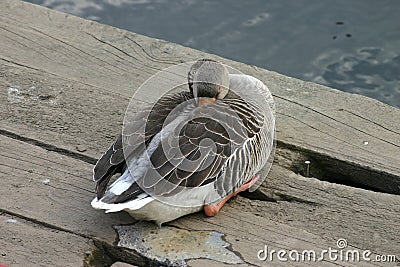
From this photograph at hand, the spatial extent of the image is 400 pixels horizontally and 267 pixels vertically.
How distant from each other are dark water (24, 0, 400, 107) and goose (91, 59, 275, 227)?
3908 millimetres

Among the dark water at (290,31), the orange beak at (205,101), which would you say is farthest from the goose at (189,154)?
the dark water at (290,31)

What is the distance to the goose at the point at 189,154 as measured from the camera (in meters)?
3.57

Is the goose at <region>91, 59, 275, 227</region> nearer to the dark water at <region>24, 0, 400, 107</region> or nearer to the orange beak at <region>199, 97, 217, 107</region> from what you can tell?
the orange beak at <region>199, 97, 217, 107</region>

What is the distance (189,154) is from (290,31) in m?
4.89

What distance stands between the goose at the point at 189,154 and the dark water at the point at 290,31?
3908 millimetres

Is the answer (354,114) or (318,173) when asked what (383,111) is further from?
(318,173)

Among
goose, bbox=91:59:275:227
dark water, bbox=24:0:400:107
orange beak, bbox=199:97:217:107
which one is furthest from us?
dark water, bbox=24:0:400:107

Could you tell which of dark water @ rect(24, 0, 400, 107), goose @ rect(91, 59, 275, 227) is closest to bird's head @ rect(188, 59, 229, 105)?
→ goose @ rect(91, 59, 275, 227)

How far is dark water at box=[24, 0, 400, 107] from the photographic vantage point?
7922mm

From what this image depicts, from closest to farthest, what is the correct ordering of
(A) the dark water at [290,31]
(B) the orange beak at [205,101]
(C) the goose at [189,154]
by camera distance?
(C) the goose at [189,154]
(B) the orange beak at [205,101]
(A) the dark water at [290,31]

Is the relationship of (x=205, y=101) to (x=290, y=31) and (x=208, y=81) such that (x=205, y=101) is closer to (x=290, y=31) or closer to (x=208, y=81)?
(x=208, y=81)

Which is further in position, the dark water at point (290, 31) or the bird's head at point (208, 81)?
the dark water at point (290, 31)

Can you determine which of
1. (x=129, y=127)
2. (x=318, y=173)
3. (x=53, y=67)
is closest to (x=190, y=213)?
(x=129, y=127)

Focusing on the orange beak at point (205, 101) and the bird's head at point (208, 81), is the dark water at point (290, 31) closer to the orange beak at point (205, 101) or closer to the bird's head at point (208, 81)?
the bird's head at point (208, 81)
